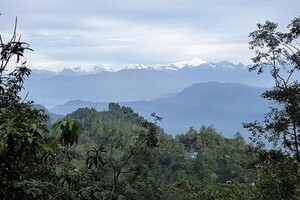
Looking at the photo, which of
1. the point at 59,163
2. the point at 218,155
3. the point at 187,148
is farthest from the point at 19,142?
the point at 187,148

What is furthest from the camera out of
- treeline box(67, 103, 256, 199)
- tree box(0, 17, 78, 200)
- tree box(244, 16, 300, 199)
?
treeline box(67, 103, 256, 199)

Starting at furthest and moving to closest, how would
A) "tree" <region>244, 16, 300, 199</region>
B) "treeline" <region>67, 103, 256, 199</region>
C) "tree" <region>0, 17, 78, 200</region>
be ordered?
1. "treeline" <region>67, 103, 256, 199</region>
2. "tree" <region>244, 16, 300, 199</region>
3. "tree" <region>0, 17, 78, 200</region>

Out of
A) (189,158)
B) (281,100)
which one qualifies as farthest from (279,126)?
(189,158)

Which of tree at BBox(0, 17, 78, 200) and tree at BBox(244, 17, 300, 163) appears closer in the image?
tree at BBox(0, 17, 78, 200)

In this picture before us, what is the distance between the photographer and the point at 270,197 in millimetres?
9992

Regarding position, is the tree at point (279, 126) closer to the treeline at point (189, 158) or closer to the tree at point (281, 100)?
the tree at point (281, 100)

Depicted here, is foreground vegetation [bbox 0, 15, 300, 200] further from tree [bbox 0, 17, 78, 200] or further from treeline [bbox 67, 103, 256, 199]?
treeline [bbox 67, 103, 256, 199]

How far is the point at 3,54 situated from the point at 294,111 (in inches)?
335

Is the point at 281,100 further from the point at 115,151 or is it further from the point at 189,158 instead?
the point at 189,158

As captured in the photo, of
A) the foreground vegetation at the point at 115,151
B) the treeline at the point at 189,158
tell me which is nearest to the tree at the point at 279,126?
the foreground vegetation at the point at 115,151

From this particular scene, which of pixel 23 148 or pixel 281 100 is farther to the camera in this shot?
pixel 281 100

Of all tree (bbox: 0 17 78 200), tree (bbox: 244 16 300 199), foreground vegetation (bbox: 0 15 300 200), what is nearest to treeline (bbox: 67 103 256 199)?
foreground vegetation (bbox: 0 15 300 200)

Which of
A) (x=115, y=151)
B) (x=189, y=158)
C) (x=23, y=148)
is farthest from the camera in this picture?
(x=189, y=158)

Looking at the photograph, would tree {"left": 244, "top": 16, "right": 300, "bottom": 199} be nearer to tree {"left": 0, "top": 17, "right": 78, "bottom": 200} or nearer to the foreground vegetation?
the foreground vegetation
